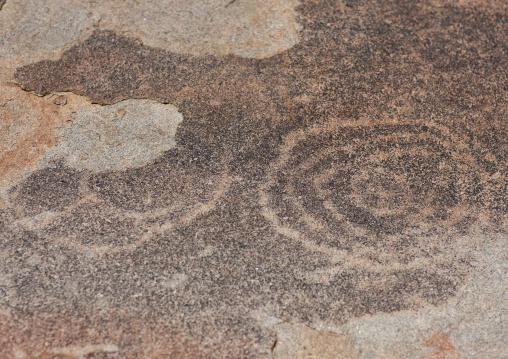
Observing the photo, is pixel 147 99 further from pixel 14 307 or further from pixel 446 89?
pixel 446 89

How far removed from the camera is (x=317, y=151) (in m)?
2.62

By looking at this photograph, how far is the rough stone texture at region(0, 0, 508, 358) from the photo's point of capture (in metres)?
1.97

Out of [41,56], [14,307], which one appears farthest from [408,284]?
[41,56]

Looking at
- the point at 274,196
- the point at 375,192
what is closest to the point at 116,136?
the point at 274,196

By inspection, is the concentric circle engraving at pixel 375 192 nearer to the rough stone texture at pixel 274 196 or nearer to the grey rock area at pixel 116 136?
the rough stone texture at pixel 274 196

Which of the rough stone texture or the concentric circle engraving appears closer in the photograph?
the rough stone texture

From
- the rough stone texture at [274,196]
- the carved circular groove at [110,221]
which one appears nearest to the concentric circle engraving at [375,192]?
the rough stone texture at [274,196]

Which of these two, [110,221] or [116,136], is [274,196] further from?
[116,136]

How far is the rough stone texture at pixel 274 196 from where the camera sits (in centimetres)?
197

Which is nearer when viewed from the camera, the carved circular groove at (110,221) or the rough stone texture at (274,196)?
the rough stone texture at (274,196)

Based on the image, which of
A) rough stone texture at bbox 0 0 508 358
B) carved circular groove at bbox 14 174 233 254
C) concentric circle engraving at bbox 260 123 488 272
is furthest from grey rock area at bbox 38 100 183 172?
concentric circle engraving at bbox 260 123 488 272

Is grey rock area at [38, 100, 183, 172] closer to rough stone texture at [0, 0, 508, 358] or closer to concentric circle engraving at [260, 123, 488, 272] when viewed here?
rough stone texture at [0, 0, 508, 358]

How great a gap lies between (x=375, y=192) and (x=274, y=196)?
51cm

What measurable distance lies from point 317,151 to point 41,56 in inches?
66.7
